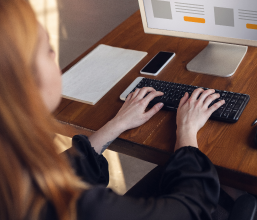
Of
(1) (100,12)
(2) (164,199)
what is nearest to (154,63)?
(2) (164,199)

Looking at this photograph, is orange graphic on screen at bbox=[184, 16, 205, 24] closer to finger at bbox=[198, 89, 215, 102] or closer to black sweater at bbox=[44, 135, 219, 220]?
finger at bbox=[198, 89, 215, 102]

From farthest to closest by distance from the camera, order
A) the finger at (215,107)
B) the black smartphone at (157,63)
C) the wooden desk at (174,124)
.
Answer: the black smartphone at (157,63) < the finger at (215,107) < the wooden desk at (174,124)

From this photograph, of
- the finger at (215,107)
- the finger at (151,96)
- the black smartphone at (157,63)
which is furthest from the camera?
the black smartphone at (157,63)

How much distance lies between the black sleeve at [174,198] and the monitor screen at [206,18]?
458 mm

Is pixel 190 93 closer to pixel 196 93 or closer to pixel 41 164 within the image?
pixel 196 93

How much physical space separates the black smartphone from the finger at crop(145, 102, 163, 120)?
0.20 metres

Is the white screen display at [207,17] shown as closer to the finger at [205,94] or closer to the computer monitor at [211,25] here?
the computer monitor at [211,25]

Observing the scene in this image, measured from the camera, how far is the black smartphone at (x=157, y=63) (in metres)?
1.09

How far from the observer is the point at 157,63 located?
1126mm

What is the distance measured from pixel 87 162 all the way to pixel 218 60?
23.2 inches

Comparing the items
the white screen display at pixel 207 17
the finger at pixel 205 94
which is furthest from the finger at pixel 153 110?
the white screen display at pixel 207 17

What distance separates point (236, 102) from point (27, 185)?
0.59 metres

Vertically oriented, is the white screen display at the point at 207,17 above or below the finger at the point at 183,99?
above

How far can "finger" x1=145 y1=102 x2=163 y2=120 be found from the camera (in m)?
0.90
